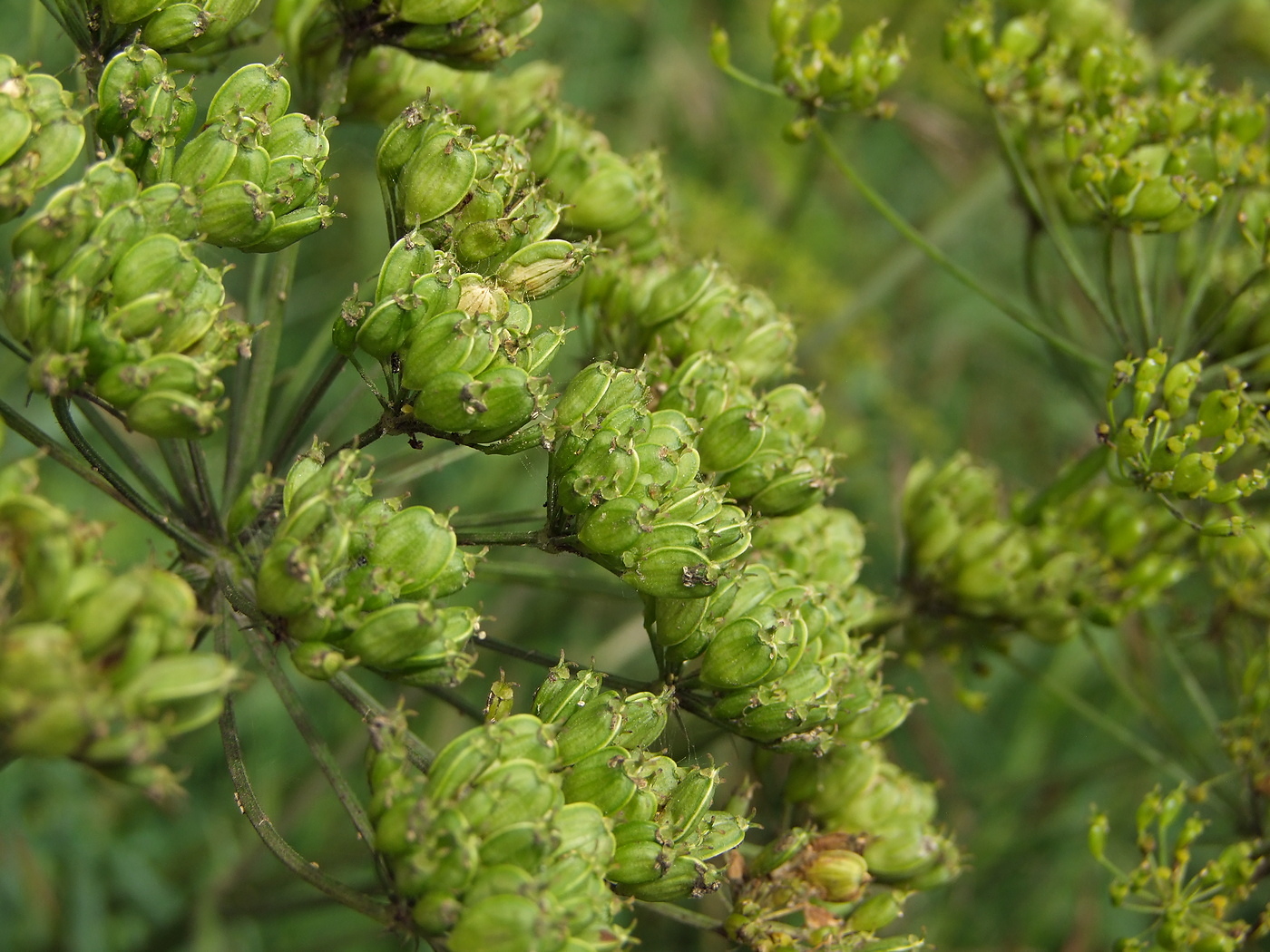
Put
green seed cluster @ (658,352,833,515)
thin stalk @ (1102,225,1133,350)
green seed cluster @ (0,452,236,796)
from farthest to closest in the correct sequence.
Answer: thin stalk @ (1102,225,1133,350)
green seed cluster @ (658,352,833,515)
green seed cluster @ (0,452,236,796)

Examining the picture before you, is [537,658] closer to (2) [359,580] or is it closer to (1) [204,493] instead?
(2) [359,580]

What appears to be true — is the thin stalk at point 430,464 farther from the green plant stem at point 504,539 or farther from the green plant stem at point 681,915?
the green plant stem at point 681,915

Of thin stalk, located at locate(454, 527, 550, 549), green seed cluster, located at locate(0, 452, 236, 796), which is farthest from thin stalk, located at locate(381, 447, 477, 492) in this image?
green seed cluster, located at locate(0, 452, 236, 796)

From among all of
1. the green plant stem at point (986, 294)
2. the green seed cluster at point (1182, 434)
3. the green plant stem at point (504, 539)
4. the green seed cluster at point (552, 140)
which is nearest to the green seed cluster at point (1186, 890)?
the green seed cluster at point (1182, 434)

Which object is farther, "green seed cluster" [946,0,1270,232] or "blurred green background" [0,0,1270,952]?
"blurred green background" [0,0,1270,952]

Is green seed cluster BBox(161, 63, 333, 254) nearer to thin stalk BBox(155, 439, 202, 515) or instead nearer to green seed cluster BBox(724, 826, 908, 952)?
thin stalk BBox(155, 439, 202, 515)

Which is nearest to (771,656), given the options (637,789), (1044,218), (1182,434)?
(637,789)

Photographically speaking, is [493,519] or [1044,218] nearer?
[493,519]

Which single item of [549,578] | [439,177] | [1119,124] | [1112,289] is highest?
[1119,124]

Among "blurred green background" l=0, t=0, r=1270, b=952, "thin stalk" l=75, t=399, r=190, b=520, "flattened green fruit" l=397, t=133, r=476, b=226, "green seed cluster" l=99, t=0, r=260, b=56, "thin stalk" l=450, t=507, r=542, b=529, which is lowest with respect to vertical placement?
"blurred green background" l=0, t=0, r=1270, b=952
